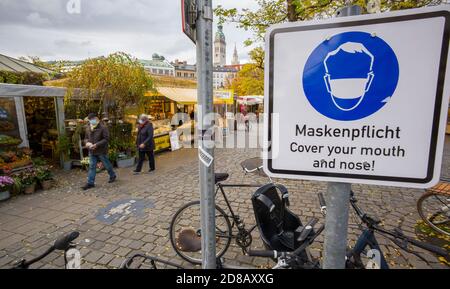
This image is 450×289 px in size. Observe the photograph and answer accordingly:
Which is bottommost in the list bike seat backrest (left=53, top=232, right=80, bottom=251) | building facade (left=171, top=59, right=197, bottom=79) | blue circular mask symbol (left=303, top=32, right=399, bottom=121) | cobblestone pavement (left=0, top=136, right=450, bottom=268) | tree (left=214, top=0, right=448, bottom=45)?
cobblestone pavement (left=0, top=136, right=450, bottom=268)

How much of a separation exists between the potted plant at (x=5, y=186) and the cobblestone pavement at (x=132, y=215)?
0.63 feet

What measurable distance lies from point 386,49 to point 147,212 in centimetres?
458

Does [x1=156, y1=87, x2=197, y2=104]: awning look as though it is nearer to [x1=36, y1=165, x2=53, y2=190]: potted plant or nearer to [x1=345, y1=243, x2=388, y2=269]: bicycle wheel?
[x1=36, y1=165, x2=53, y2=190]: potted plant

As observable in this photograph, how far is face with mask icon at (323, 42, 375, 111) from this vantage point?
3.24ft

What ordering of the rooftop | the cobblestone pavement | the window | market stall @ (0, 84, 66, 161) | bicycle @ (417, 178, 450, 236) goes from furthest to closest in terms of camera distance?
the rooftop, the window, market stall @ (0, 84, 66, 161), bicycle @ (417, 178, 450, 236), the cobblestone pavement

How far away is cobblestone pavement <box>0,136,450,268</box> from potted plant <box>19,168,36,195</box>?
212 mm

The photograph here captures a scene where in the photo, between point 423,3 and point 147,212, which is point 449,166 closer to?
point 423,3

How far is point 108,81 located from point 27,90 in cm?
212

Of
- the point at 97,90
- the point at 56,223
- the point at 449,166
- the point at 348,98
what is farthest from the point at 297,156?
the point at 449,166

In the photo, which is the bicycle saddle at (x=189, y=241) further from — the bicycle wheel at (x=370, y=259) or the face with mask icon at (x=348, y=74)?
the face with mask icon at (x=348, y=74)

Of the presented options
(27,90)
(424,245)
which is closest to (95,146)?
(27,90)

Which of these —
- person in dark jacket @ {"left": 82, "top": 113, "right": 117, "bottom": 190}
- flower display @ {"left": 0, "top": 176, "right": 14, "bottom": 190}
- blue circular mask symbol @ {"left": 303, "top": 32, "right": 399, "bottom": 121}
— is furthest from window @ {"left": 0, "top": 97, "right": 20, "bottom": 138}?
blue circular mask symbol @ {"left": 303, "top": 32, "right": 399, "bottom": 121}
